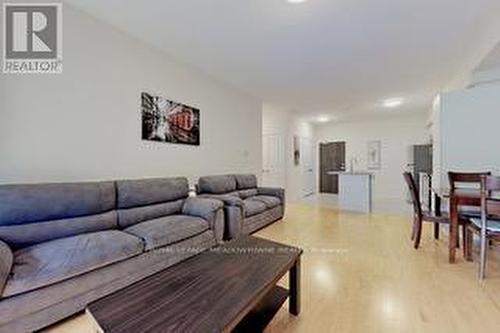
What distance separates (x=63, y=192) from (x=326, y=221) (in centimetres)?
411

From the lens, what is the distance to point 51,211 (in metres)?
2.20

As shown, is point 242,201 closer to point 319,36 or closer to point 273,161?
point 319,36

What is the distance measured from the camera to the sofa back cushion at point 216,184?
4105 millimetres

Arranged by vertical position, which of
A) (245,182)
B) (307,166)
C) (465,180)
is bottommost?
(245,182)

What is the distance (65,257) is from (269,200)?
10.8ft

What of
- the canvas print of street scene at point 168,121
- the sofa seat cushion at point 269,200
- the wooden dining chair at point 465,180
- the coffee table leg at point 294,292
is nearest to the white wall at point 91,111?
the canvas print of street scene at point 168,121

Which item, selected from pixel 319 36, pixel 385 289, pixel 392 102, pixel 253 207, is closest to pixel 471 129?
pixel 319 36

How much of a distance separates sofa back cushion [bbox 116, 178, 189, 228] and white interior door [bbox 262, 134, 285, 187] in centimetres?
426

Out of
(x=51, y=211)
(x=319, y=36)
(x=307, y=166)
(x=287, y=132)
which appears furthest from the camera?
(x=307, y=166)

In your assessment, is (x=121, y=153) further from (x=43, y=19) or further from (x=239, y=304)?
(x=239, y=304)

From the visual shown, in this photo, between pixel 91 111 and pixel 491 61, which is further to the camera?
pixel 491 61

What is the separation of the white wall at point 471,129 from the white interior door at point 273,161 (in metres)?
3.96

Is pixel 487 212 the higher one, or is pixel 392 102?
pixel 392 102

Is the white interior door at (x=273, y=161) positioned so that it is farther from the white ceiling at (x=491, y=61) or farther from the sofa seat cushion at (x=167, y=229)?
the sofa seat cushion at (x=167, y=229)
